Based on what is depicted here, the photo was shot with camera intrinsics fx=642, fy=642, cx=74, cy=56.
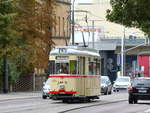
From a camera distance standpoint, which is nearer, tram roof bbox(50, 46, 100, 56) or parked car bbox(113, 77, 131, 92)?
tram roof bbox(50, 46, 100, 56)

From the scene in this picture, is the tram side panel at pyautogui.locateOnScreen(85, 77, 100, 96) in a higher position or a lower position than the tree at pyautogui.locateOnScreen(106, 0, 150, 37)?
lower

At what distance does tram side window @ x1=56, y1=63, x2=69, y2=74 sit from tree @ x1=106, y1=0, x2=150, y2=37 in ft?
42.4

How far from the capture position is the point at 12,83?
200 feet

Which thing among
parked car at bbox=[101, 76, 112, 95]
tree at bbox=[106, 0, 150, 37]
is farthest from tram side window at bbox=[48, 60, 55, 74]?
parked car at bbox=[101, 76, 112, 95]

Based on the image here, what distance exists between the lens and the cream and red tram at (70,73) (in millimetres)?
36906

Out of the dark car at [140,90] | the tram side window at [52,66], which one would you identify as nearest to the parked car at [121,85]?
the dark car at [140,90]

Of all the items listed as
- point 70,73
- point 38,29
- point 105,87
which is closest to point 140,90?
point 70,73

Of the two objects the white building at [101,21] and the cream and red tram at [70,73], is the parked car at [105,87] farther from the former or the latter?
the white building at [101,21]

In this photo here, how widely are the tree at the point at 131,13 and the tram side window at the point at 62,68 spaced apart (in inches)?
509

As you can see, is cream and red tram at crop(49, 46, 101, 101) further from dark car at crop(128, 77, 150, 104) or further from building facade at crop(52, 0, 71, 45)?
building facade at crop(52, 0, 71, 45)

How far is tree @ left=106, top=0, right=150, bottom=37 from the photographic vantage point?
2128 cm

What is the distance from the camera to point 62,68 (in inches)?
1460

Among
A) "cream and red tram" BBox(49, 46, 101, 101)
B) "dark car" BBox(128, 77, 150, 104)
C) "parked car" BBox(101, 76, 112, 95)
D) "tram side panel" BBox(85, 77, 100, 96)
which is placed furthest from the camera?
"parked car" BBox(101, 76, 112, 95)

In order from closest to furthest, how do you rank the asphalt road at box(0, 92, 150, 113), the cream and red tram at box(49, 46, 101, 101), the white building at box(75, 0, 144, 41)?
the asphalt road at box(0, 92, 150, 113) < the cream and red tram at box(49, 46, 101, 101) < the white building at box(75, 0, 144, 41)
